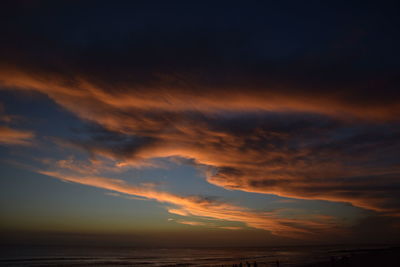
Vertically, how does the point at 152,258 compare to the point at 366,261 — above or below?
below

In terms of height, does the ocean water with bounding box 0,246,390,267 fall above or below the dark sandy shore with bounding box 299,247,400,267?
below

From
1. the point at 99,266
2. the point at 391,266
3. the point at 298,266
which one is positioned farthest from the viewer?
the point at 99,266

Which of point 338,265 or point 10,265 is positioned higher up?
point 338,265

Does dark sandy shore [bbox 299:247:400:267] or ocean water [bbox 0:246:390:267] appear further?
ocean water [bbox 0:246:390:267]

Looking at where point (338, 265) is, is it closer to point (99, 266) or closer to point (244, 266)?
point (244, 266)

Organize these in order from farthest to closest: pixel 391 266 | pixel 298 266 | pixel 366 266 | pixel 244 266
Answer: pixel 244 266 < pixel 298 266 < pixel 366 266 < pixel 391 266

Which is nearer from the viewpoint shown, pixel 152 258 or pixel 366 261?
pixel 366 261

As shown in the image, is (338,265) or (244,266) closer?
(338,265)

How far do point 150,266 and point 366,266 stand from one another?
37283mm

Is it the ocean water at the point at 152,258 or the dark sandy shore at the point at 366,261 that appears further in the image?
the ocean water at the point at 152,258

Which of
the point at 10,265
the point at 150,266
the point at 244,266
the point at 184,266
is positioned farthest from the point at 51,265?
the point at 244,266

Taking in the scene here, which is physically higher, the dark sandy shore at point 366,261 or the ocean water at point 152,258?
the dark sandy shore at point 366,261

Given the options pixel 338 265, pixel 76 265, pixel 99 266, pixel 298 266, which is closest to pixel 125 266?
pixel 99 266

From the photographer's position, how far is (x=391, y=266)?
27.2 meters
